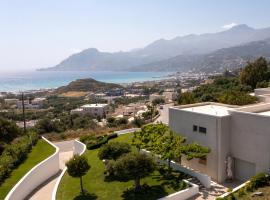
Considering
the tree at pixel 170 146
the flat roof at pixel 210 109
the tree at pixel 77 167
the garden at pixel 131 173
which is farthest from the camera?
the flat roof at pixel 210 109

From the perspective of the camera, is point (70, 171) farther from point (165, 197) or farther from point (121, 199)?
point (165, 197)

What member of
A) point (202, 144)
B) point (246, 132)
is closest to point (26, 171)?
point (202, 144)

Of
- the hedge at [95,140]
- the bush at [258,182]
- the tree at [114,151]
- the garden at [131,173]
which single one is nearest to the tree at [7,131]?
the hedge at [95,140]

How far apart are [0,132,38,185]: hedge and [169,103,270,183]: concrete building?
1176 centimetres

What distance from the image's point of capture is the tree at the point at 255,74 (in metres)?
51.0

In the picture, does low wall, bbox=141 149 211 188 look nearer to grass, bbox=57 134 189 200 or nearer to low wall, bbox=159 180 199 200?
low wall, bbox=159 180 199 200

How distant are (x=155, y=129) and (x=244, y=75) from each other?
35.1m

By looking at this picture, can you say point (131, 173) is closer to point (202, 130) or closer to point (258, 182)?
point (202, 130)

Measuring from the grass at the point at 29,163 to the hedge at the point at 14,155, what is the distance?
32cm

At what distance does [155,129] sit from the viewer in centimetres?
2294

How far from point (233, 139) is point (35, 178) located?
12619 millimetres

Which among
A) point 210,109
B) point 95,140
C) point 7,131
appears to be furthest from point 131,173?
point 7,131

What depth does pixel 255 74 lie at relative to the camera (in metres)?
51.7

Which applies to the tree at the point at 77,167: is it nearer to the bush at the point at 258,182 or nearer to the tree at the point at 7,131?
the bush at the point at 258,182
